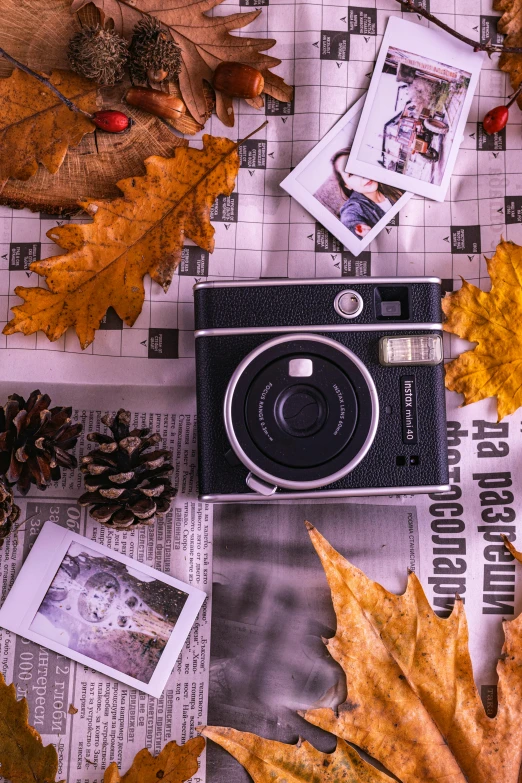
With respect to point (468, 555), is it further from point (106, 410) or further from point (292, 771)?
point (106, 410)

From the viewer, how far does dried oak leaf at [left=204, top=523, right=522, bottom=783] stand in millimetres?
844

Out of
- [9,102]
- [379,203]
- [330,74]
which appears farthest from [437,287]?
[9,102]

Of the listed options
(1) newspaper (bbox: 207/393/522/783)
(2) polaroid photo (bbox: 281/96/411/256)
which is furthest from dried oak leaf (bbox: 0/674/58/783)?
(2) polaroid photo (bbox: 281/96/411/256)

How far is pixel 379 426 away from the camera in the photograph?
0.80m

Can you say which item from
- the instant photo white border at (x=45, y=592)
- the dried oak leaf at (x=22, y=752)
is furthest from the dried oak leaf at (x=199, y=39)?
the dried oak leaf at (x=22, y=752)

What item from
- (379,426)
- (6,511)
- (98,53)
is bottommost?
(6,511)

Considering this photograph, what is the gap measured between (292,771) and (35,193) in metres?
0.86

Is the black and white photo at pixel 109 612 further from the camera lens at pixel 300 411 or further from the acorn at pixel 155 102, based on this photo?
the acorn at pixel 155 102

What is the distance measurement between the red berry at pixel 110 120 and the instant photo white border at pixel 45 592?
55cm

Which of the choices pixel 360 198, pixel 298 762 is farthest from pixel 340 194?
pixel 298 762

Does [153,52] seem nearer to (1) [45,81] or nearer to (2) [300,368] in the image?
(1) [45,81]

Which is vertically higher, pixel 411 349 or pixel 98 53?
pixel 98 53

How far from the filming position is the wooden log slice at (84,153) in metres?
0.90

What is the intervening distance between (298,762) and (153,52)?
0.96 m
